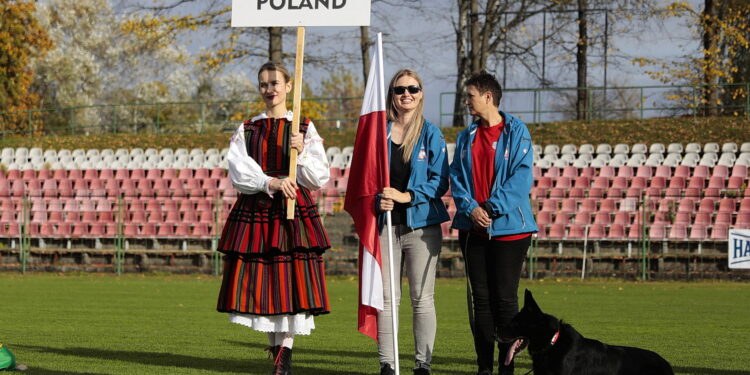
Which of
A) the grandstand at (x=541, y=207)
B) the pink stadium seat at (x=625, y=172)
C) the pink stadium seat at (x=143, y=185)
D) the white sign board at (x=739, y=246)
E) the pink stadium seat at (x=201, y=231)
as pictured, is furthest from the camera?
the pink stadium seat at (x=143, y=185)

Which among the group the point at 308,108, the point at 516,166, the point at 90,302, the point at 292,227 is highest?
the point at 308,108

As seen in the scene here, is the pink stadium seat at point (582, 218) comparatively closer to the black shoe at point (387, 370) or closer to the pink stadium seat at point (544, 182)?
the pink stadium seat at point (544, 182)

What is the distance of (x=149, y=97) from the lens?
55406 mm

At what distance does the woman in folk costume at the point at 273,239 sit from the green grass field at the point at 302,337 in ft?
2.76

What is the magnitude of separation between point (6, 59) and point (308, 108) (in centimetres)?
1637

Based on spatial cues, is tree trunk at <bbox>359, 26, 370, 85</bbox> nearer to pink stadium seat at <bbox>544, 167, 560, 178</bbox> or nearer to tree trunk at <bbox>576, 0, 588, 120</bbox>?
tree trunk at <bbox>576, 0, 588, 120</bbox>

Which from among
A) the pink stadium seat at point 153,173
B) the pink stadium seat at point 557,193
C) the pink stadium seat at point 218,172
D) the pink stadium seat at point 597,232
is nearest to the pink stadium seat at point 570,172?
the pink stadium seat at point 557,193

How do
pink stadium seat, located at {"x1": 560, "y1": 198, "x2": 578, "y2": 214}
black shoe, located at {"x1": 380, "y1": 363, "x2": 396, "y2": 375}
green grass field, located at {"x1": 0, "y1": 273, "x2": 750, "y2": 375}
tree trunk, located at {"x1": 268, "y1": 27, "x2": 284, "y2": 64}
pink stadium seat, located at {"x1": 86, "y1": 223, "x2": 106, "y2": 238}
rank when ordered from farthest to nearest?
tree trunk, located at {"x1": 268, "y1": 27, "x2": 284, "y2": 64}, pink stadium seat, located at {"x1": 86, "y1": 223, "x2": 106, "y2": 238}, pink stadium seat, located at {"x1": 560, "y1": 198, "x2": 578, "y2": 214}, green grass field, located at {"x1": 0, "y1": 273, "x2": 750, "y2": 375}, black shoe, located at {"x1": 380, "y1": 363, "x2": 396, "y2": 375}

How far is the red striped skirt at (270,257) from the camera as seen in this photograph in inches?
229

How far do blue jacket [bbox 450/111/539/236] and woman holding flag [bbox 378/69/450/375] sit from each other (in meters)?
0.15

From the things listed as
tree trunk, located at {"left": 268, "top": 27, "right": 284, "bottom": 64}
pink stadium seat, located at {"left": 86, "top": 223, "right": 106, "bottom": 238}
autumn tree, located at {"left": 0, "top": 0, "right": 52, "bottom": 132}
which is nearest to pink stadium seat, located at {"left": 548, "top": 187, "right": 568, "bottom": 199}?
pink stadium seat, located at {"left": 86, "top": 223, "right": 106, "bottom": 238}

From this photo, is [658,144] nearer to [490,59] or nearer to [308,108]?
[490,59]

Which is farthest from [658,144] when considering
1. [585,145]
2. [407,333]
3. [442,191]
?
[442,191]

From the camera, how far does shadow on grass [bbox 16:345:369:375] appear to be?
6611 mm
